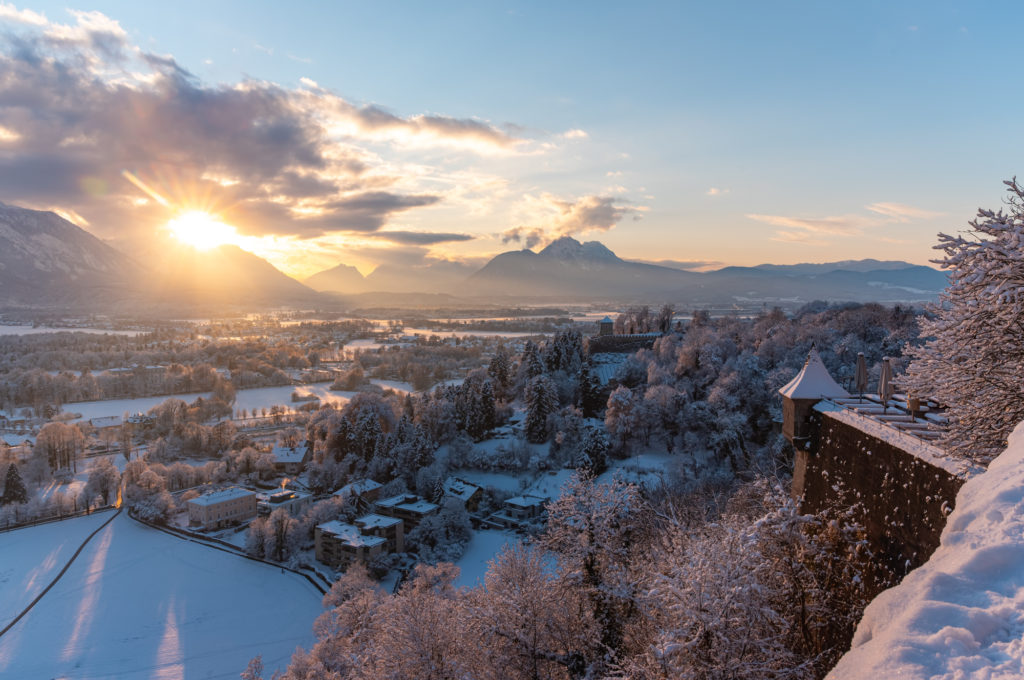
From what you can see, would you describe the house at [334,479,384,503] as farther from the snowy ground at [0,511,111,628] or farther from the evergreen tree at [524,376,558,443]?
the snowy ground at [0,511,111,628]

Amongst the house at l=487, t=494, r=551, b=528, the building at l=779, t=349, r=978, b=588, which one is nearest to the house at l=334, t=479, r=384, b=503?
the house at l=487, t=494, r=551, b=528

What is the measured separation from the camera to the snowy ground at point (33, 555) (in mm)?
16922

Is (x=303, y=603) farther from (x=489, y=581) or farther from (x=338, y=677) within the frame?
(x=489, y=581)

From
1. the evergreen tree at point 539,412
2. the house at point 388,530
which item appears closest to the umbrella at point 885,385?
the house at point 388,530

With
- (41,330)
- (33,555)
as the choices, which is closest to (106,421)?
(33,555)

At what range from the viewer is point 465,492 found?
890 inches

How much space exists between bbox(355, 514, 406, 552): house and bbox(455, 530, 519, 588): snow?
2.54 meters

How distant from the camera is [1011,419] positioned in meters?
4.17

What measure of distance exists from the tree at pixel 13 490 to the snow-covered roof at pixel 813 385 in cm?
3051

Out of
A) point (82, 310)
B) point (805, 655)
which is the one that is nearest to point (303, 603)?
point (805, 655)

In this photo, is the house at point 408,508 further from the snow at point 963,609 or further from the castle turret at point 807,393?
the snow at point 963,609

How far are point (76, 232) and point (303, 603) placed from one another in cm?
17880

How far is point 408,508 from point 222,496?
8.37 meters

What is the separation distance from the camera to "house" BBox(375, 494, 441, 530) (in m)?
21.0
